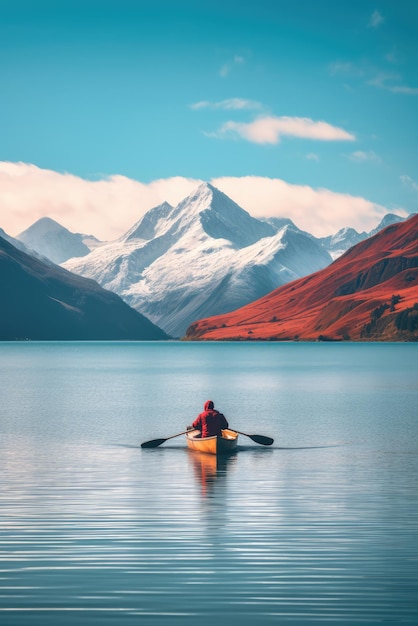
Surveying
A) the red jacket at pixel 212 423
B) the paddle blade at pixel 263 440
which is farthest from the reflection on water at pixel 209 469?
the paddle blade at pixel 263 440

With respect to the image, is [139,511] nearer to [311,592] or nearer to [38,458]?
[311,592]

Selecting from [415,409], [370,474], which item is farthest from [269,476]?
[415,409]

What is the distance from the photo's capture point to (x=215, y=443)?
185ft

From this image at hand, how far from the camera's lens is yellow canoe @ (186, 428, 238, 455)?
5650 cm

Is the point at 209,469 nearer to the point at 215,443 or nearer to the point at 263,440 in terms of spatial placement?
the point at 215,443

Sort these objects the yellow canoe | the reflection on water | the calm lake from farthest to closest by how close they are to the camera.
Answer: the yellow canoe → the reflection on water → the calm lake

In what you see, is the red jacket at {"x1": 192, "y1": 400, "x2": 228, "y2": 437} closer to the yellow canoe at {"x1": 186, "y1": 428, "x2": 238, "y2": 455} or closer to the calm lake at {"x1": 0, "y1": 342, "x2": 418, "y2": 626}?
the yellow canoe at {"x1": 186, "y1": 428, "x2": 238, "y2": 455}

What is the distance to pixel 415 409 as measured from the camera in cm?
9725

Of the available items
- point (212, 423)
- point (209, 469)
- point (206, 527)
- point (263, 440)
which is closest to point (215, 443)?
point (212, 423)

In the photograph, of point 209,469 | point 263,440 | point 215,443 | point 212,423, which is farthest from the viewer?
point 263,440

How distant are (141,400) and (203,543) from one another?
84893mm

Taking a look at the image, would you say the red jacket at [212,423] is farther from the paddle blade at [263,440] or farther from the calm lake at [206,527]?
the paddle blade at [263,440]

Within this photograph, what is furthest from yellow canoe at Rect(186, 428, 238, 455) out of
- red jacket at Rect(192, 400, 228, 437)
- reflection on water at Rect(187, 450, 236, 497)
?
red jacket at Rect(192, 400, 228, 437)

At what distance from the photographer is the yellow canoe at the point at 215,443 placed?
56.5m
